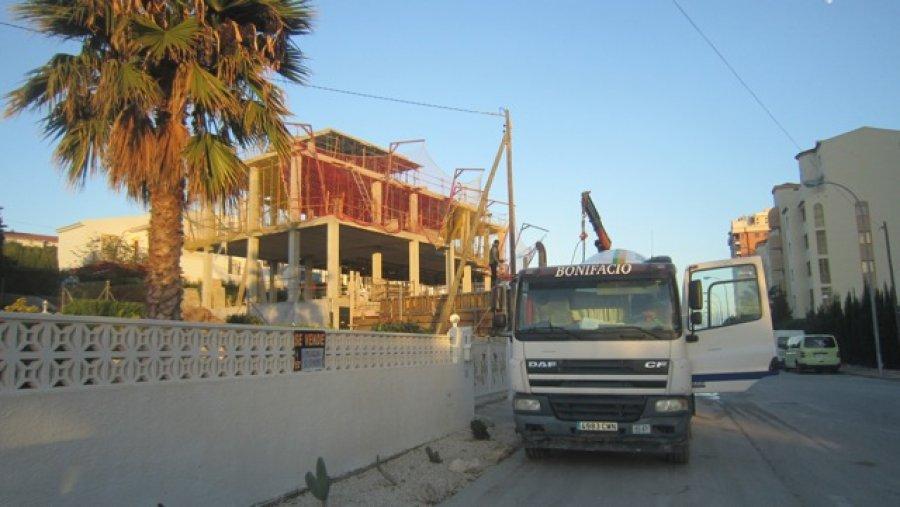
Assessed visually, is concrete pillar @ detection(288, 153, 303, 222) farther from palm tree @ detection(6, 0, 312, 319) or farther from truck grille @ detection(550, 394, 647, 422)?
truck grille @ detection(550, 394, 647, 422)

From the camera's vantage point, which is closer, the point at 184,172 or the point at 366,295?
the point at 184,172

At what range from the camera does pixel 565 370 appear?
891 centimetres

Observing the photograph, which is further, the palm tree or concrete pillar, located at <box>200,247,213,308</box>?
concrete pillar, located at <box>200,247,213,308</box>

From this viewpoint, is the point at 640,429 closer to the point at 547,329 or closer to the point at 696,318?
the point at 547,329

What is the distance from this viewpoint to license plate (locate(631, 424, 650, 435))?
851 centimetres

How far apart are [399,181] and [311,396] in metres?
30.6

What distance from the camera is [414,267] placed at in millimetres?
37188

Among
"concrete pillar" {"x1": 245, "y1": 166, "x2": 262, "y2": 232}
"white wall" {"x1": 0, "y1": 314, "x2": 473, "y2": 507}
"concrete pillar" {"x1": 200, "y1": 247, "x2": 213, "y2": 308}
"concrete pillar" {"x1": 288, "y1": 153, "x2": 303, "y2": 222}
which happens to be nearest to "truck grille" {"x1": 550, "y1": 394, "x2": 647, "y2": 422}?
"white wall" {"x1": 0, "y1": 314, "x2": 473, "y2": 507}

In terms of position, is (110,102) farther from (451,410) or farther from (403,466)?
(451,410)

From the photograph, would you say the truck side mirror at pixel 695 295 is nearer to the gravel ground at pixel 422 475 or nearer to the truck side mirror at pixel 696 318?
the truck side mirror at pixel 696 318

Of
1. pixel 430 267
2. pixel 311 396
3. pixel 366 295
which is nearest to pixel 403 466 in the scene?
pixel 311 396

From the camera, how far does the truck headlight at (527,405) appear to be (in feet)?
29.6

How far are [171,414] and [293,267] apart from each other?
28.2 m

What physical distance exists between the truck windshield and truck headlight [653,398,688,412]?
0.80 m
